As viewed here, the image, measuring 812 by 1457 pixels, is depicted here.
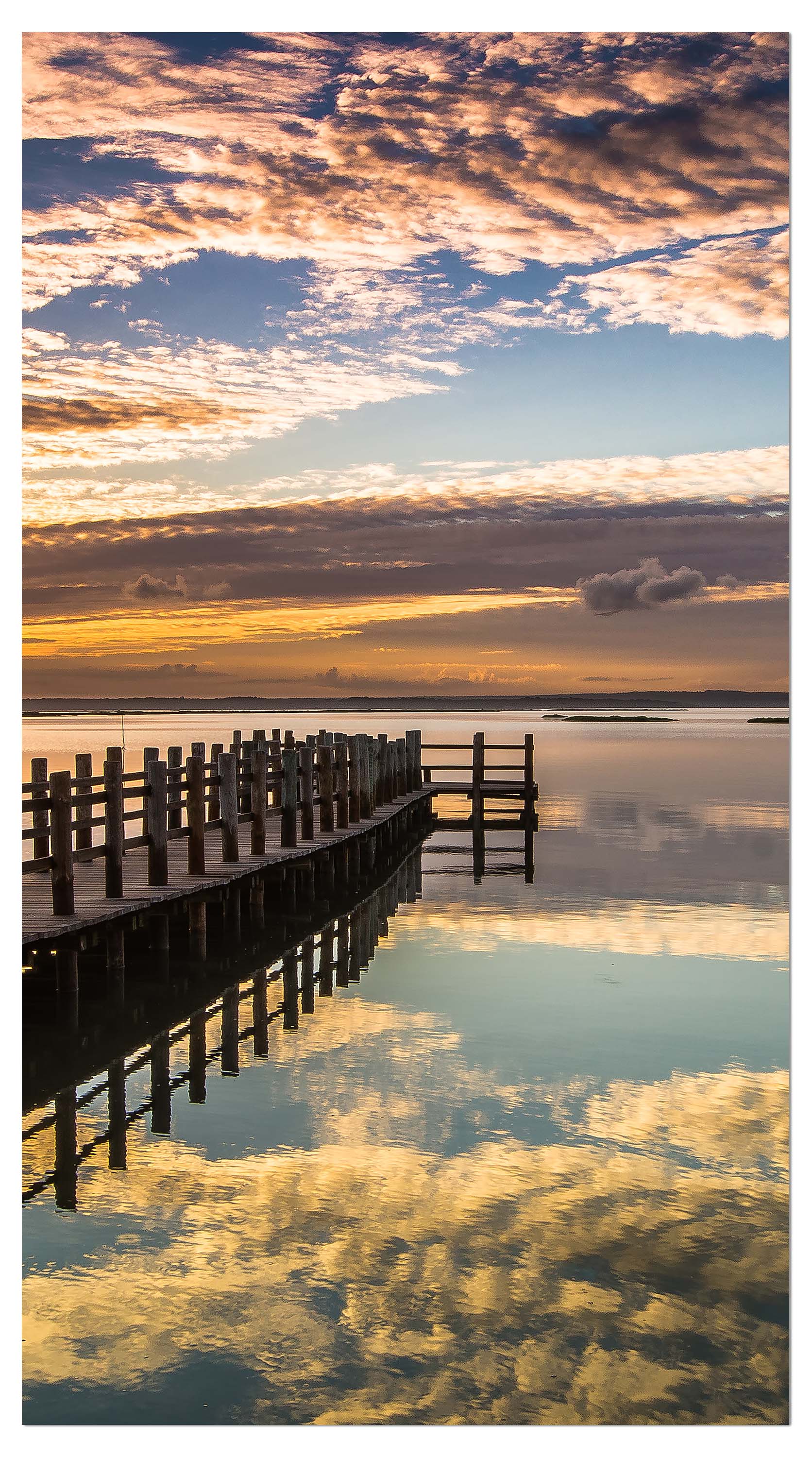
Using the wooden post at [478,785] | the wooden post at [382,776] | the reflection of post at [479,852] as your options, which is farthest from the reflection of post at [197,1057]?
the wooden post at [478,785]

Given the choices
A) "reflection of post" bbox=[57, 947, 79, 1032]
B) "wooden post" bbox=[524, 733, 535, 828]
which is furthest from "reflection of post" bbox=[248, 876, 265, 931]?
"wooden post" bbox=[524, 733, 535, 828]

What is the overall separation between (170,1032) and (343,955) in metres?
4.98

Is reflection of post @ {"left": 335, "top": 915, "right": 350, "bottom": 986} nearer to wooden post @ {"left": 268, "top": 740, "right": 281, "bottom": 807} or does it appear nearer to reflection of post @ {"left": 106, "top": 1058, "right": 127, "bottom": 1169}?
wooden post @ {"left": 268, "top": 740, "right": 281, "bottom": 807}

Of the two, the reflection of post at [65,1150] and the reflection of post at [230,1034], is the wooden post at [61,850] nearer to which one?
the reflection of post at [230,1034]

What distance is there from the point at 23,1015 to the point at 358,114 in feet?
32.5

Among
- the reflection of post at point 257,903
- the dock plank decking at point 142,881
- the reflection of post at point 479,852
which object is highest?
the dock plank decking at point 142,881

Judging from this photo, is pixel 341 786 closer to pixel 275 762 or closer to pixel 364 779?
pixel 364 779

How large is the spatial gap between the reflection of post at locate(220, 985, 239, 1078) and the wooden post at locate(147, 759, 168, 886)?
1675mm

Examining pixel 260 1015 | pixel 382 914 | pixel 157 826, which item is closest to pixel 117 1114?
pixel 260 1015

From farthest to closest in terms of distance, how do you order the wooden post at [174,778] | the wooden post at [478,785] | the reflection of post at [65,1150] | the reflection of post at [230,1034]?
1. the wooden post at [478,785]
2. the wooden post at [174,778]
3. the reflection of post at [230,1034]
4. the reflection of post at [65,1150]

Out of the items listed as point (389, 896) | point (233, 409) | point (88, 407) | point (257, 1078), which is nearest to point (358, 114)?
point (88, 407)

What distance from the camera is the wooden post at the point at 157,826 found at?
1533cm

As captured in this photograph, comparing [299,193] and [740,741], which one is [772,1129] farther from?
[740,741]

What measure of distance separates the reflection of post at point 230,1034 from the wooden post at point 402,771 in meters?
19.1
